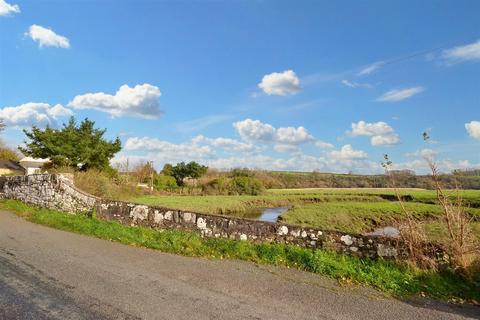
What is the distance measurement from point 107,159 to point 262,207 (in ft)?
62.2

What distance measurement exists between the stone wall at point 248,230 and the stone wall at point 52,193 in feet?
5.28

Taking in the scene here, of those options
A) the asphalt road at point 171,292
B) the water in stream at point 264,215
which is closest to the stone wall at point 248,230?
the asphalt road at point 171,292

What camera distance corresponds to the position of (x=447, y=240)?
22.8ft

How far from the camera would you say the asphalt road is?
4.66 m

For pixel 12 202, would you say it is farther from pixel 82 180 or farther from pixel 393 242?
pixel 393 242

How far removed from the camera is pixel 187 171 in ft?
201

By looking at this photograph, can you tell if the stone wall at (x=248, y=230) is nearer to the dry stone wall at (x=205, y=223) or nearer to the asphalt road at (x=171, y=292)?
the dry stone wall at (x=205, y=223)

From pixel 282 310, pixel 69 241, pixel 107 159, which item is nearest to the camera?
pixel 282 310

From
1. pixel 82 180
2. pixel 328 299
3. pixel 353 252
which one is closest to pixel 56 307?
pixel 328 299

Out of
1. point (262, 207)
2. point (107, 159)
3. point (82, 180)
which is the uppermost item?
point (107, 159)

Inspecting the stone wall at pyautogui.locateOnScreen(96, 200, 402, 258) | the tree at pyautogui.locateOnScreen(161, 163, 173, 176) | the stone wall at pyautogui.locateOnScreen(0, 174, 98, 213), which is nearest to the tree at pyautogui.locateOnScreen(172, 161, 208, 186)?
the tree at pyautogui.locateOnScreen(161, 163, 173, 176)

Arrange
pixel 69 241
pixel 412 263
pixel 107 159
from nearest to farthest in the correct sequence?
pixel 412 263 → pixel 69 241 → pixel 107 159

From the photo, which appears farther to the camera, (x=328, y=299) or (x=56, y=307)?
(x=328, y=299)

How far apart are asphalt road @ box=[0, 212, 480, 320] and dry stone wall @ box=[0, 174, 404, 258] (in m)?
1.51
